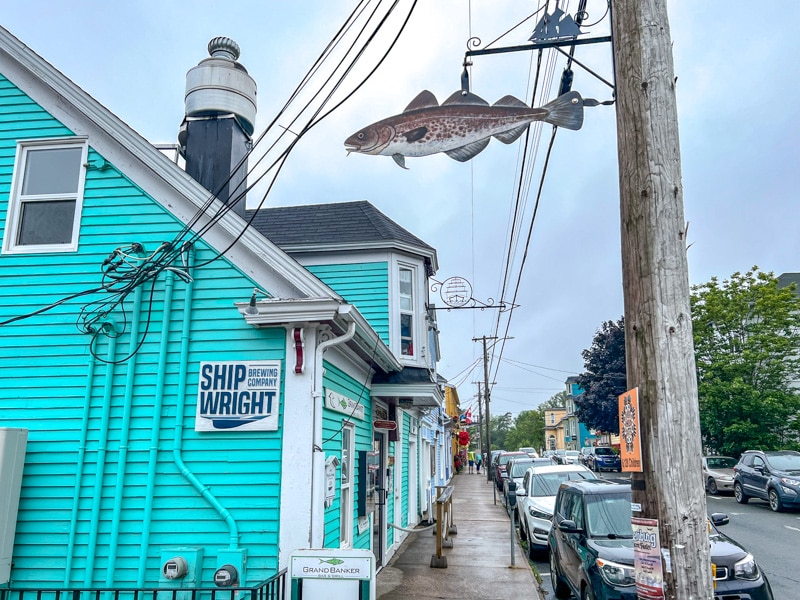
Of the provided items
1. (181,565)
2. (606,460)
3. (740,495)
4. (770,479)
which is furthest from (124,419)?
(606,460)

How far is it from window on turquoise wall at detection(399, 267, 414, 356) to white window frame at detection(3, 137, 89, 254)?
5863 mm

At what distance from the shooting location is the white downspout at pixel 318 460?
6125 mm

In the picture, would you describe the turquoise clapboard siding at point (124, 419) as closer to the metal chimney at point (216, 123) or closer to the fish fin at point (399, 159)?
the metal chimney at point (216, 123)

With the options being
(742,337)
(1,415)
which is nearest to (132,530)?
(1,415)

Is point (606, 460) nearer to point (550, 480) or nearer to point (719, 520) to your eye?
point (550, 480)

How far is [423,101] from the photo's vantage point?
14.6 ft

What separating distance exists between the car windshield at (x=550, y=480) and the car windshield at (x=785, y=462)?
25.2ft

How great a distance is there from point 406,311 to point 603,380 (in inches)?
1183

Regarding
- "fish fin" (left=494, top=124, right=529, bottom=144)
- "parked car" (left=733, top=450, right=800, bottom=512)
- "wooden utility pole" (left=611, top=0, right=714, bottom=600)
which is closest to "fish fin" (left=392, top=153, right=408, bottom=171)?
"fish fin" (left=494, top=124, right=529, bottom=144)

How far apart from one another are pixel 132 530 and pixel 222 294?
2542 millimetres

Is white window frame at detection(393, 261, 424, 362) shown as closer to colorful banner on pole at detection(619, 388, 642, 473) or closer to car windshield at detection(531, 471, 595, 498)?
car windshield at detection(531, 471, 595, 498)

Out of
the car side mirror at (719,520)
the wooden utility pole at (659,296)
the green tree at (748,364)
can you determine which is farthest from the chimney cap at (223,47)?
the green tree at (748,364)

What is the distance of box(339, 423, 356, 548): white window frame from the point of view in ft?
25.5

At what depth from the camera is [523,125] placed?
4.41 metres
